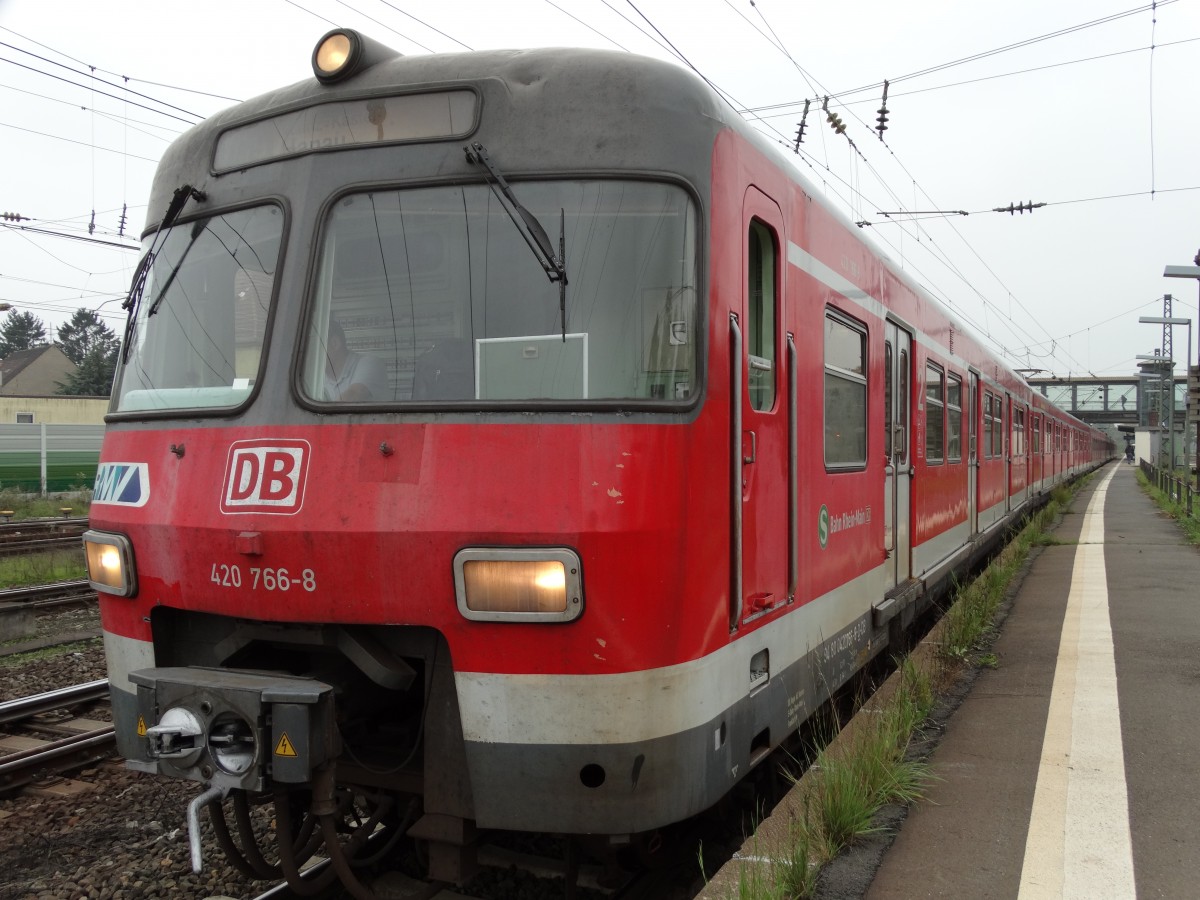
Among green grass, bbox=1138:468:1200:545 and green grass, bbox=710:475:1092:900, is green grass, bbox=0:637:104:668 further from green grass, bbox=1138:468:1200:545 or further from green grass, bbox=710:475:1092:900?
green grass, bbox=1138:468:1200:545

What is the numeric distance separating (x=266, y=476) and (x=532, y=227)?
1.22 metres

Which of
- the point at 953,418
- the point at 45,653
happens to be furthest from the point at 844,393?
the point at 45,653

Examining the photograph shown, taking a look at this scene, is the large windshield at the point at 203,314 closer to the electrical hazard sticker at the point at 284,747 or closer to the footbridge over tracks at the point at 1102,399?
the electrical hazard sticker at the point at 284,747

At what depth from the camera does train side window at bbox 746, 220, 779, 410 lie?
4.02m

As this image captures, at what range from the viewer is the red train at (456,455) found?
314cm

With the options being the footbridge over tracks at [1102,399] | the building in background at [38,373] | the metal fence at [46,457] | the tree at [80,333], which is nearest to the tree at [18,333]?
the tree at [80,333]

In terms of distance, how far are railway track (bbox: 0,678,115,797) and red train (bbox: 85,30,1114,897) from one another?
7.31 feet

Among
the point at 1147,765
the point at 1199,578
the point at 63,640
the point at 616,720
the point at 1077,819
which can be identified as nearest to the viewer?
the point at 616,720

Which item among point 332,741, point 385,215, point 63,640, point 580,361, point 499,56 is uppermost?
point 499,56

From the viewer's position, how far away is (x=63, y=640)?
365 inches

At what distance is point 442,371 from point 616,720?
1.27 m

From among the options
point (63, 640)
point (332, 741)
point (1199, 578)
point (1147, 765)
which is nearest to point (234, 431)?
point (332, 741)

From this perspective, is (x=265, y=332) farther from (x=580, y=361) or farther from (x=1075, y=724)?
(x=1075, y=724)

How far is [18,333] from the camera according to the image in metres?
83.8
